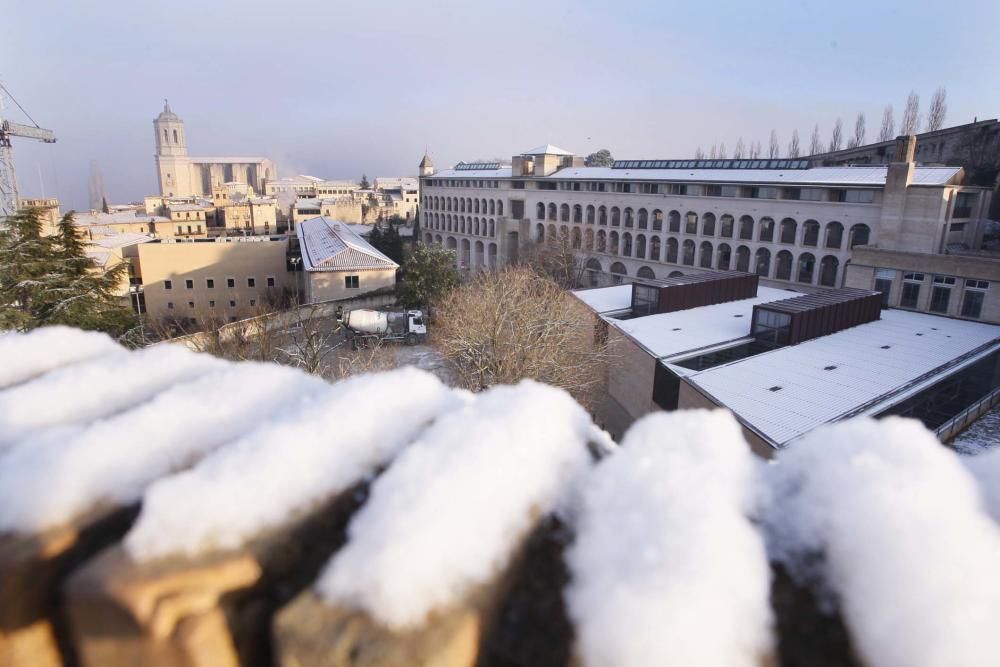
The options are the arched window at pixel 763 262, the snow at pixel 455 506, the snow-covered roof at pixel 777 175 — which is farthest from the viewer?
the arched window at pixel 763 262

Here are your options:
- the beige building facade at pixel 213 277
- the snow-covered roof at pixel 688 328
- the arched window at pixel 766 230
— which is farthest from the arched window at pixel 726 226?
the beige building facade at pixel 213 277

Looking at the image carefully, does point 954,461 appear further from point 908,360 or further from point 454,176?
point 454,176

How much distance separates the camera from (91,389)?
6.24ft

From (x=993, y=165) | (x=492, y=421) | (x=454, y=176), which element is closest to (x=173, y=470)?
(x=492, y=421)

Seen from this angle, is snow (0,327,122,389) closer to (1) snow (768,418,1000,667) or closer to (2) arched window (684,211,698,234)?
(1) snow (768,418,1000,667)

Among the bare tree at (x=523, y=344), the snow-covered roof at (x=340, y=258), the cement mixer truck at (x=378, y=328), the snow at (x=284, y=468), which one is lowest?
the cement mixer truck at (x=378, y=328)

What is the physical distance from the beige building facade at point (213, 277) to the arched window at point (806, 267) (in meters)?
27.5

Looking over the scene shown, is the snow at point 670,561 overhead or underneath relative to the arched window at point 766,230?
overhead

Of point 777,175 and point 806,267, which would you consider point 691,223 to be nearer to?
point 777,175

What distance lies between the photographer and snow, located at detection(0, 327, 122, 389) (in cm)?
223

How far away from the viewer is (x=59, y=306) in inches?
624

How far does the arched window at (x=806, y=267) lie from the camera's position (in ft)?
103

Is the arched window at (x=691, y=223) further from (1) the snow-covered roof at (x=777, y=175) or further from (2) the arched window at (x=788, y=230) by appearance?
(2) the arched window at (x=788, y=230)

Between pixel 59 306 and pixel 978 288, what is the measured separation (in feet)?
96.6
